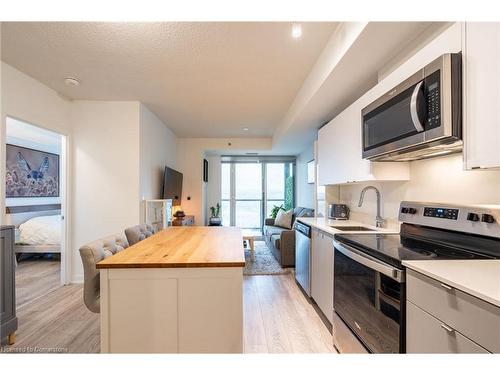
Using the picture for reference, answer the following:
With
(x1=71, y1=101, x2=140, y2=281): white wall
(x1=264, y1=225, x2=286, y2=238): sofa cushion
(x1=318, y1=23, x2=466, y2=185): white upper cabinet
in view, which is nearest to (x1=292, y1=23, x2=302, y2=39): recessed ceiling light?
(x1=318, y1=23, x2=466, y2=185): white upper cabinet

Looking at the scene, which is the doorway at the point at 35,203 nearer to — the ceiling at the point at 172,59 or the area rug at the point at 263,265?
the ceiling at the point at 172,59

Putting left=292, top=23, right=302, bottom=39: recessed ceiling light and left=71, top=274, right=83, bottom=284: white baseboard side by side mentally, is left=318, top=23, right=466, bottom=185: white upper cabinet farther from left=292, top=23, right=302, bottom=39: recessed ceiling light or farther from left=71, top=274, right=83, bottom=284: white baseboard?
left=71, top=274, right=83, bottom=284: white baseboard

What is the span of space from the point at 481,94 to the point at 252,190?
622cm

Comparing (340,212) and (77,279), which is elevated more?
(340,212)

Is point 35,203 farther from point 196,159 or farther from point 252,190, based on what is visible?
point 252,190

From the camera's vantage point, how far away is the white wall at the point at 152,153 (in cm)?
359

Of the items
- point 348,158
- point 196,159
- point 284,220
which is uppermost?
point 196,159

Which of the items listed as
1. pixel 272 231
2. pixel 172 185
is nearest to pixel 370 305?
pixel 272 231

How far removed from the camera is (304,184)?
6051 mm

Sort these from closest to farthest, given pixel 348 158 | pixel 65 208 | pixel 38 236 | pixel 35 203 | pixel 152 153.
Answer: pixel 348 158 < pixel 65 208 < pixel 152 153 < pixel 38 236 < pixel 35 203

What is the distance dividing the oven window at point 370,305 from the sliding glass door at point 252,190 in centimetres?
Result: 523

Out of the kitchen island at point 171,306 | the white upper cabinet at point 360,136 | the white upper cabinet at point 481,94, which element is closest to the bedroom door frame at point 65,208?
the kitchen island at point 171,306

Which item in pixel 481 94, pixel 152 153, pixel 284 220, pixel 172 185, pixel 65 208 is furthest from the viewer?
pixel 284 220
